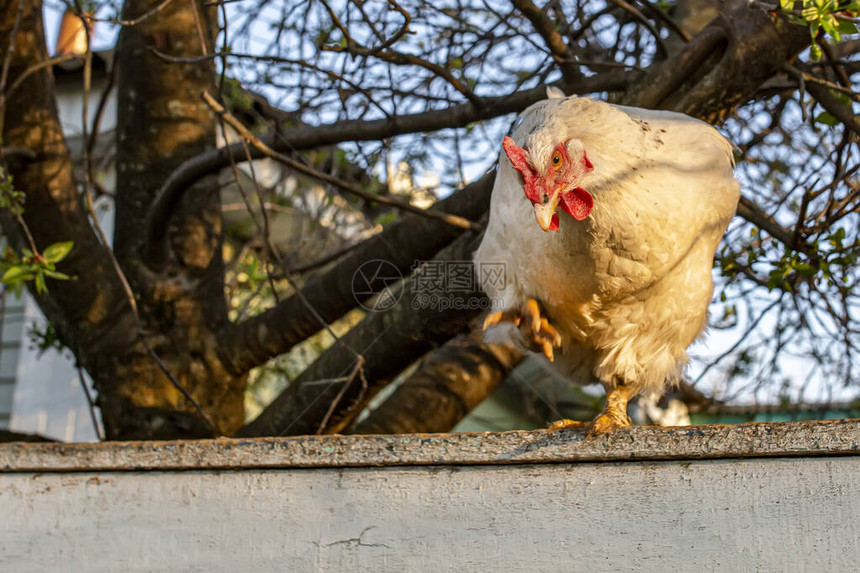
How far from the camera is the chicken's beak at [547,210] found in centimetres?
210

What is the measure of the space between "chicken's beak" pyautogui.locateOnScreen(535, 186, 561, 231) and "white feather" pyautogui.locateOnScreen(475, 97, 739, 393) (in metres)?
0.09

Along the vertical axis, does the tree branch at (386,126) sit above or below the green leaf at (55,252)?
above

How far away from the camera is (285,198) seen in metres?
5.52

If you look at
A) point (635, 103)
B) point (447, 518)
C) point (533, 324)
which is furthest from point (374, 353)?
point (447, 518)

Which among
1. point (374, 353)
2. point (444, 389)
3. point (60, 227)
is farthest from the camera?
point (444, 389)

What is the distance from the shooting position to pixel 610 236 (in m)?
2.25

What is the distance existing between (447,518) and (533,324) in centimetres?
72

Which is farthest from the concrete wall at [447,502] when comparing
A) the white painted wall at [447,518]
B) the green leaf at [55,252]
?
Answer: the green leaf at [55,252]

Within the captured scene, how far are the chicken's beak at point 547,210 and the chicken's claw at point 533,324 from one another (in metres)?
0.46

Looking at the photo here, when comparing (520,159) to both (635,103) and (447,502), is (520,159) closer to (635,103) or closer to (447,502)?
(447,502)

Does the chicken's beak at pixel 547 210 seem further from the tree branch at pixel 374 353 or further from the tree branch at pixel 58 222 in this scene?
the tree branch at pixel 58 222

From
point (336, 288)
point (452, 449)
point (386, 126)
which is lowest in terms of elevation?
point (452, 449)

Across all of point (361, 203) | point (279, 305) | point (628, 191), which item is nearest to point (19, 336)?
point (361, 203)

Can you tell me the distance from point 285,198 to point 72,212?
6.59 feet
